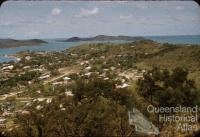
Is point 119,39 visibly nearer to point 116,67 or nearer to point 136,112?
point 116,67

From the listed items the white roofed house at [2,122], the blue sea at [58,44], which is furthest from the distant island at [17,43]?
the white roofed house at [2,122]

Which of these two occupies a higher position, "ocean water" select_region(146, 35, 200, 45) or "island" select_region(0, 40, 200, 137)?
"ocean water" select_region(146, 35, 200, 45)

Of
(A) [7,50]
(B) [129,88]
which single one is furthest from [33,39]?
(B) [129,88]

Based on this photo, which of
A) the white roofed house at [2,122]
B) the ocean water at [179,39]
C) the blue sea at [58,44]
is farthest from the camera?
the blue sea at [58,44]

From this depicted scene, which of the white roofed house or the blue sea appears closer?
the white roofed house

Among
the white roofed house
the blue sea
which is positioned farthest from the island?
the white roofed house

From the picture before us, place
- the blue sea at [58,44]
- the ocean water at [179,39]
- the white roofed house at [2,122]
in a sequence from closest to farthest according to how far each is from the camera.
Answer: the white roofed house at [2,122]
the ocean water at [179,39]
the blue sea at [58,44]

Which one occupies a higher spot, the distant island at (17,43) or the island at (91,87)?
the distant island at (17,43)

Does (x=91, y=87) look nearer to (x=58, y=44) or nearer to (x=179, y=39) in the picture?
(x=58, y=44)

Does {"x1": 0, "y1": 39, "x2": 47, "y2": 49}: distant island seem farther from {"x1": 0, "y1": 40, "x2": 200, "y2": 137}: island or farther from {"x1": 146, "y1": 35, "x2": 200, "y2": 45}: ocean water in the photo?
{"x1": 146, "y1": 35, "x2": 200, "y2": 45}: ocean water

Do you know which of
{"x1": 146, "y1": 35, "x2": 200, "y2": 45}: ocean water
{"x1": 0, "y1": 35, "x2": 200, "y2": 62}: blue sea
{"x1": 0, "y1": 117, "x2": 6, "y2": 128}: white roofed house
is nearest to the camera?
{"x1": 0, "y1": 117, "x2": 6, "y2": 128}: white roofed house

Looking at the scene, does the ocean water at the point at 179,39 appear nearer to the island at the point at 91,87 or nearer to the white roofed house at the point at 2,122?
the island at the point at 91,87
